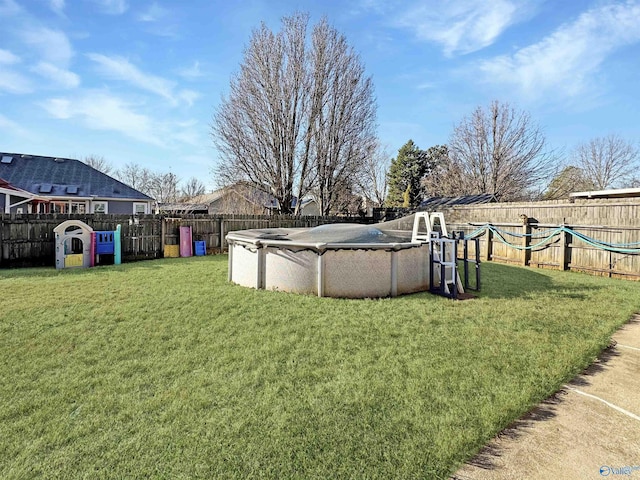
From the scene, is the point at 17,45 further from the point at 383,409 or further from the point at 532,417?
the point at 532,417

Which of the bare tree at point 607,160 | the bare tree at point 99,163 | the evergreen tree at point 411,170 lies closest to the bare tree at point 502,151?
the bare tree at point 607,160

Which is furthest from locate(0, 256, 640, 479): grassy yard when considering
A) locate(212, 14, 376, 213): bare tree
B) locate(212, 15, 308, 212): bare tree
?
locate(212, 14, 376, 213): bare tree

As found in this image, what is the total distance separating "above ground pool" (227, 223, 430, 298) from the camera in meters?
5.17

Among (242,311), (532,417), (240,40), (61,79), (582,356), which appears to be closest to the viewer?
(532,417)

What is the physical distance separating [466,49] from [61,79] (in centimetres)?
1181

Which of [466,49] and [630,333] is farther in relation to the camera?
[466,49]

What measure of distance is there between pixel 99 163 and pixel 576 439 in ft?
156

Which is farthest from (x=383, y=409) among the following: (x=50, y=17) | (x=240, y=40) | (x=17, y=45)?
(x=240, y=40)

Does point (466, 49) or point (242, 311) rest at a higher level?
point (466, 49)

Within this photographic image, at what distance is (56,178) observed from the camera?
16.3m

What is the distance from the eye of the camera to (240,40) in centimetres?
1455

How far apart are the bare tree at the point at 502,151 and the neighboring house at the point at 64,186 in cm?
2028

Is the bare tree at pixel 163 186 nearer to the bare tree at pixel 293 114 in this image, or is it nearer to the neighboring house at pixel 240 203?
the neighboring house at pixel 240 203

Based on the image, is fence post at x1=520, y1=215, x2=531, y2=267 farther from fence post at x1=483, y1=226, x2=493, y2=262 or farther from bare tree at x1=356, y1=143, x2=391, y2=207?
bare tree at x1=356, y1=143, x2=391, y2=207
